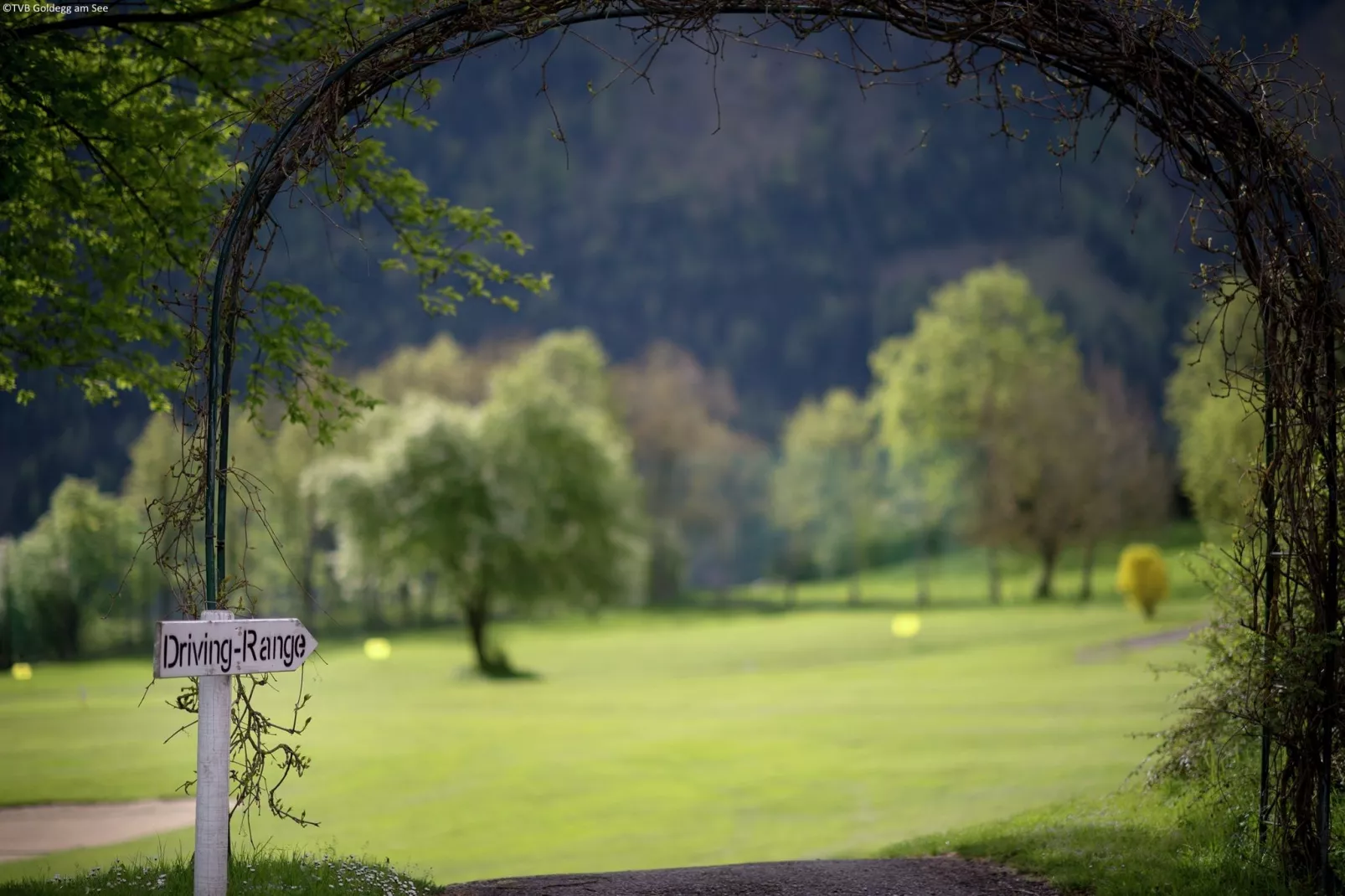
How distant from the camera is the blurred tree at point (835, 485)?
245ft

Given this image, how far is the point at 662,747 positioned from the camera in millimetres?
23547

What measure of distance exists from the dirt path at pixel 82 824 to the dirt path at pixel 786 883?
9644 millimetres

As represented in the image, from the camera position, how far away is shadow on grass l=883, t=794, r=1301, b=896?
7.01m

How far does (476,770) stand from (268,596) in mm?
54688

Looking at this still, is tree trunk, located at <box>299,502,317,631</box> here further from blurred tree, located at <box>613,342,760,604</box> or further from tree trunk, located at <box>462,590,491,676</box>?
blurred tree, located at <box>613,342,760,604</box>

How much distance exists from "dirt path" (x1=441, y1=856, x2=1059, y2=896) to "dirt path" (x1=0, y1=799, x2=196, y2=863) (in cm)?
964

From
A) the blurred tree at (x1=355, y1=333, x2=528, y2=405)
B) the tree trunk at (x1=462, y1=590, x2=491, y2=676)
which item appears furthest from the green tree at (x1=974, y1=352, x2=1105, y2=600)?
the blurred tree at (x1=355, y1=333, x2=528, y2=405)

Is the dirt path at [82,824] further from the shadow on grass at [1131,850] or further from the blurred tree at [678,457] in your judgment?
the blurred tree at [678,457]

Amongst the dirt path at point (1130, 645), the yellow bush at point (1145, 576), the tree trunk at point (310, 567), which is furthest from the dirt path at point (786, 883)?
the tree trunk at point (310, 567)

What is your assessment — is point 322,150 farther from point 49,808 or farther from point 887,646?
point 887,646

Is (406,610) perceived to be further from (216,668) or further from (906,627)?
(216,668)

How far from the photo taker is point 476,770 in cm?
2194

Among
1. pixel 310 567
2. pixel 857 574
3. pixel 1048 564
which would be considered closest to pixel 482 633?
pixel 310 567

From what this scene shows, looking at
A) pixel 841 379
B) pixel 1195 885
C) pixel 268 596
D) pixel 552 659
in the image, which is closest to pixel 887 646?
pixel 552 659
